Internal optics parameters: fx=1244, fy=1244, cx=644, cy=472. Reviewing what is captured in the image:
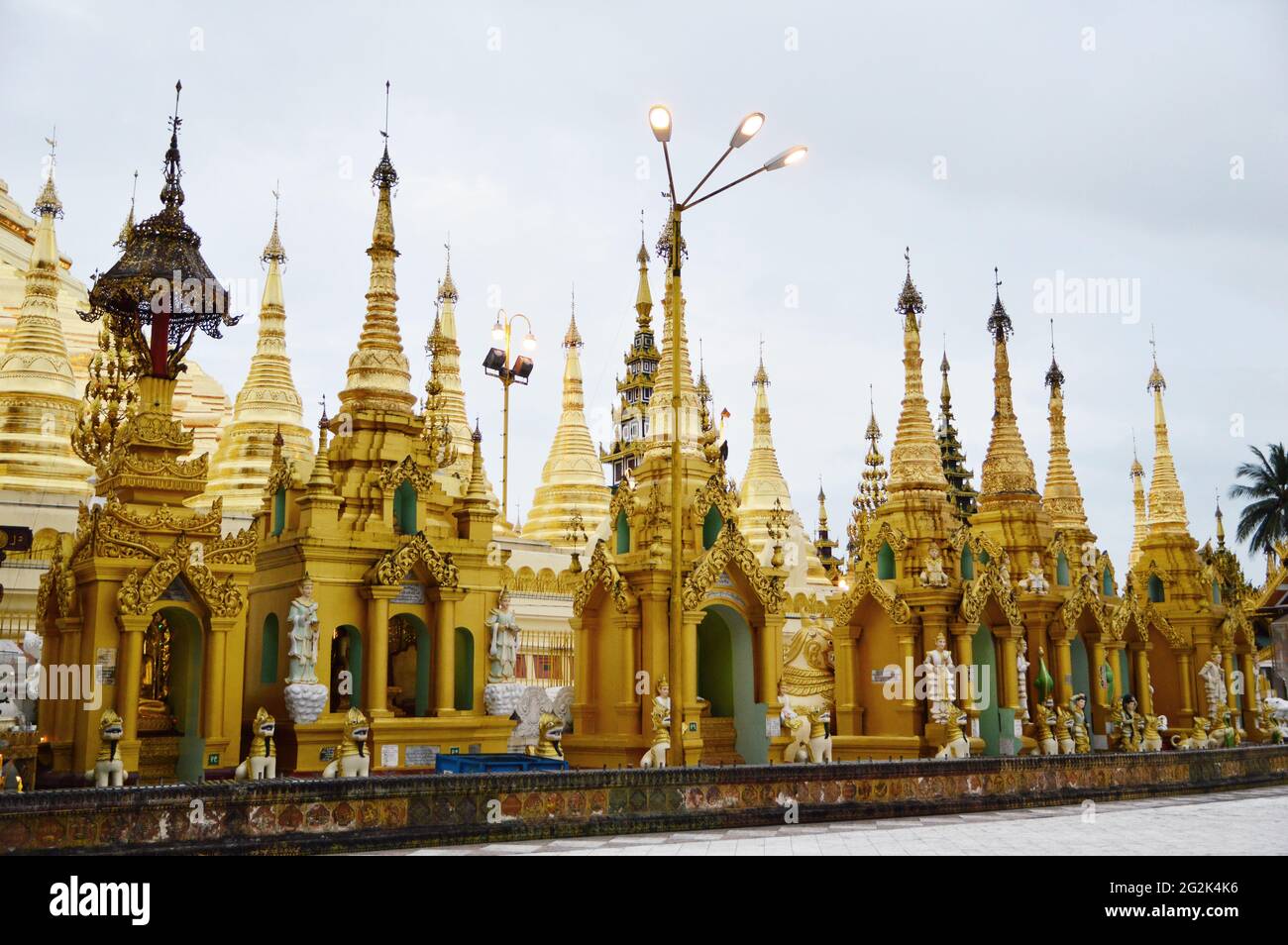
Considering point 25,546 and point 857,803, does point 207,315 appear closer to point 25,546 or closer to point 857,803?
point 25,546

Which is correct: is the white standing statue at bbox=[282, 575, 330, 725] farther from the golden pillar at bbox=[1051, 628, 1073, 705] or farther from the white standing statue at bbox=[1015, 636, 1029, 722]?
the golden pillar at bbox=[1051, 628, 1073, 705]

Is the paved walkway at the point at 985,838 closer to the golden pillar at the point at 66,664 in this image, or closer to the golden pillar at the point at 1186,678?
the golden pillar at the point at 66,664

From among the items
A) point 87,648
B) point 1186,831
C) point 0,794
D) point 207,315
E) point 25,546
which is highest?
point 207,315

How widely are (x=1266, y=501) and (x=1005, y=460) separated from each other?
80.1ft

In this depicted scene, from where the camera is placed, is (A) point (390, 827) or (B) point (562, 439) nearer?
(A) point (390, 827)

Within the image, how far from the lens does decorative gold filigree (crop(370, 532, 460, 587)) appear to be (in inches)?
866

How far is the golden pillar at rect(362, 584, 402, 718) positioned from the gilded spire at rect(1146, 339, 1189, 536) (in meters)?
27.4

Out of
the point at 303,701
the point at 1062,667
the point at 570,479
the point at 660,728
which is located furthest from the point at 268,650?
the point at 570,479

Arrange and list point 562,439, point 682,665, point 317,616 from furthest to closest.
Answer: point 562,439 < point 682,665 < point 317,616

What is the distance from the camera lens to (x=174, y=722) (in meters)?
20.7

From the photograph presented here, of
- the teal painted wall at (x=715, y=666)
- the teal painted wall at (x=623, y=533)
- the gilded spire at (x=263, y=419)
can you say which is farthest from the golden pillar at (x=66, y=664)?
the gilded spire at (x=263, y=419)

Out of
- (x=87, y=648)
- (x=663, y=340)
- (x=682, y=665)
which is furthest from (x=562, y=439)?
(x=87, y=648)
